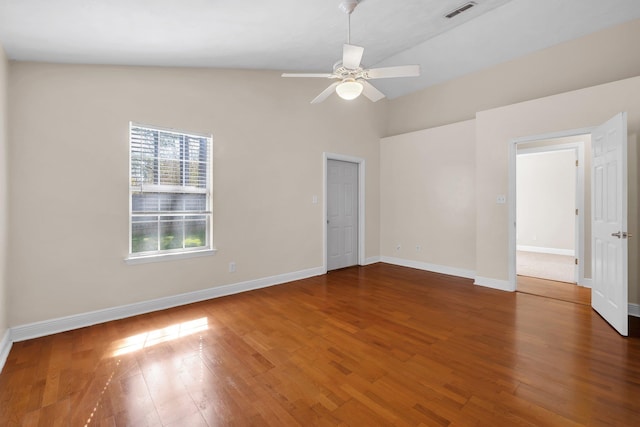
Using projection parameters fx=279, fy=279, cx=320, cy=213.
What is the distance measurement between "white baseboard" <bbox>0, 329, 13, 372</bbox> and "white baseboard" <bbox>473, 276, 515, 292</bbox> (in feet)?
17.9

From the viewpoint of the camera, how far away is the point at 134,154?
3164 millimetres

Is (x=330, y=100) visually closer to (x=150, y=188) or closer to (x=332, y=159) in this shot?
(x=332, y=159)

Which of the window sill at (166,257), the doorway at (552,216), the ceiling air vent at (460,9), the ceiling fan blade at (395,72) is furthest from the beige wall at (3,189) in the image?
the doorway at (552,216)

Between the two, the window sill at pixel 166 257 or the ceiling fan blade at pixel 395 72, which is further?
the window sill at pixel 166 257

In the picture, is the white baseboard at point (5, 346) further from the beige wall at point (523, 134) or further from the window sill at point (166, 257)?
the beige wall at point (523, 134)

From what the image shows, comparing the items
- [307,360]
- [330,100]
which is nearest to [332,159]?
[330,100]

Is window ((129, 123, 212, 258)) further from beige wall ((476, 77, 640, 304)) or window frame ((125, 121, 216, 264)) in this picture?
beige wall ((476, 77, 640, 304))

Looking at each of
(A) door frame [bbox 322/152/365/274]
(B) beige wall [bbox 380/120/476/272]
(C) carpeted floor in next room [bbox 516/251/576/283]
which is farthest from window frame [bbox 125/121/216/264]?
(C) carpeted floor in next room [bbox 516/251/576/283]

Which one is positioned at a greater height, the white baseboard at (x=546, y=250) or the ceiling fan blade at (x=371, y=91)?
the ceiling fan blade at (x=371, y=91)

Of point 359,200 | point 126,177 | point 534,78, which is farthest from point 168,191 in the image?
point 534,78

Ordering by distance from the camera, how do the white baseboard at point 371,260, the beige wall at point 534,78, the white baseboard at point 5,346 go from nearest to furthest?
the white baseboard at point 5,346 < the beige wall at point 534,78 < the white baseboard at point 371,260

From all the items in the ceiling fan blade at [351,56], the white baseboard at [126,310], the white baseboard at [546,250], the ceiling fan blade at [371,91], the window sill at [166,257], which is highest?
the ceiling fan blade at [351,56]

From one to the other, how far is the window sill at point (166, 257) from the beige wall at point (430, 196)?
3.67 metres

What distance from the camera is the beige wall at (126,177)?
8.66 ft
